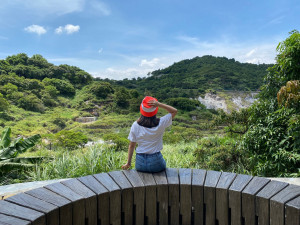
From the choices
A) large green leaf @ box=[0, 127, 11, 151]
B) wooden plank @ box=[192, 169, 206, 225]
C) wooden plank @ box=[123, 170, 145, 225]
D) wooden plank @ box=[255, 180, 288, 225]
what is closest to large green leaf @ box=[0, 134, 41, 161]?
large green leaf @ box=[0, 127, 11, 151]

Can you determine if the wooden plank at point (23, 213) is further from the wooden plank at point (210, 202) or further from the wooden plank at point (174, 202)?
the wooden plank at point (210, 202)

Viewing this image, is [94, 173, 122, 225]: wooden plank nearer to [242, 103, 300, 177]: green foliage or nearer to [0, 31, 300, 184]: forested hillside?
[0, 31, 300, 184]: forested hillside

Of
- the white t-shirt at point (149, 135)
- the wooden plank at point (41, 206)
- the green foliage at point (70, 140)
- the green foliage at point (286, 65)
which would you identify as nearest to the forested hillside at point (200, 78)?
the green foliage at point (70, 140)

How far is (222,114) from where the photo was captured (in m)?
4.56

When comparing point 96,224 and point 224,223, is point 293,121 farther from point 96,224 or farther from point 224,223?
point 96,224

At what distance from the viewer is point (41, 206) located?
1.52m

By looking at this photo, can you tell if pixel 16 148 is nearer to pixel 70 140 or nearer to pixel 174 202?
pixel 70 140

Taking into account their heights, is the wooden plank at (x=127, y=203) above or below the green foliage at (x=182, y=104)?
below

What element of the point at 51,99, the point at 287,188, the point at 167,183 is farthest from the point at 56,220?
the point at 51,99

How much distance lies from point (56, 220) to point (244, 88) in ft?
110

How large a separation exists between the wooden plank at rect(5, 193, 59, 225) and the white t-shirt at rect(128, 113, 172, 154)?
31.5 inches

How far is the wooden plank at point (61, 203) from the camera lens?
5.09 ft

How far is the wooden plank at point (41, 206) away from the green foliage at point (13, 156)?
99.6 inches

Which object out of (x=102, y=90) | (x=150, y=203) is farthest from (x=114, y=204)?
(x=102, y=90)
